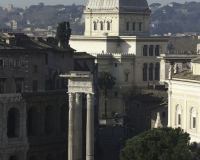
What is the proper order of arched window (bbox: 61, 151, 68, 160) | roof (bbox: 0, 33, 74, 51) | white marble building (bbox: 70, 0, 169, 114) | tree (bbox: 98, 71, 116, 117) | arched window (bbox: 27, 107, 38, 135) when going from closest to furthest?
roof (bbox: 0, 33, 74, 51) → arched window (bbox: 27, 107, 38, 135) → arched window (bbox: 61, 151, 68, 160) → tree (bbox: 98, 71, 116, 117) → white marble building (bbox: 70, 0, 169, 114)

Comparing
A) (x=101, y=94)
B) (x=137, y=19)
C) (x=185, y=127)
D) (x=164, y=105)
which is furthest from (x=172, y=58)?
(x=185, y=127)

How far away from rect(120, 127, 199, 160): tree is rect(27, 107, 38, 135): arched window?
17.5m

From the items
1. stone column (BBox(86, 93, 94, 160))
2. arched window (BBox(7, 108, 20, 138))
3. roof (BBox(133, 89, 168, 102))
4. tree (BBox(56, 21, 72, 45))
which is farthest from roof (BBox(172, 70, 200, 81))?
tree (BBox(56, 21, 72, 45))

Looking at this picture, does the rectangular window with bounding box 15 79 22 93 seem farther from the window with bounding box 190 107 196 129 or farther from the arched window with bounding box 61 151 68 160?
the window with bounding box 190 107 196 129

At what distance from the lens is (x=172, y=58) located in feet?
430

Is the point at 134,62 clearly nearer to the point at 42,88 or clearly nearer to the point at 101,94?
the point at 101,94

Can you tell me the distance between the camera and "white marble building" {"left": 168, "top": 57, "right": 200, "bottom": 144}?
Answer: 73.1 m

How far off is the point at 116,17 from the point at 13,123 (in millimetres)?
66869

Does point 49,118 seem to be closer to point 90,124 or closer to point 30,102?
point 30,102

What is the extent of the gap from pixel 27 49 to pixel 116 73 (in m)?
55.5

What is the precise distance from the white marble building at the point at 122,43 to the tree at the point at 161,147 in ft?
206

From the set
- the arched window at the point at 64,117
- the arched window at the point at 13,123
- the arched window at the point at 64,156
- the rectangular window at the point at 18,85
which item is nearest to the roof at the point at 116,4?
the arched window at the point at 64,117

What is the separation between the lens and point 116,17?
5925 inches

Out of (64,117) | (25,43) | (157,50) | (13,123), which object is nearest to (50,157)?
(64,117)
